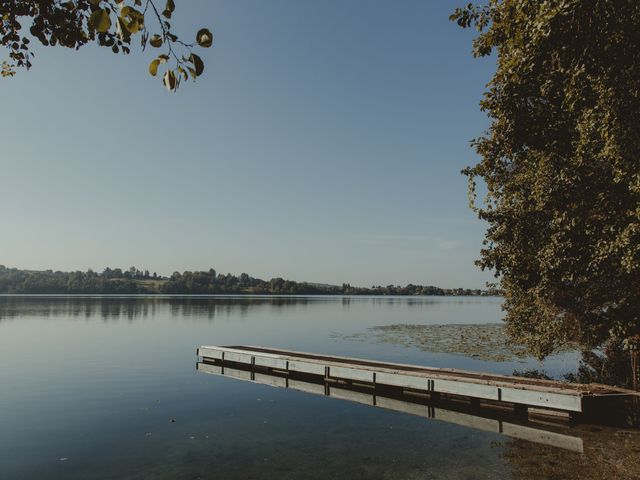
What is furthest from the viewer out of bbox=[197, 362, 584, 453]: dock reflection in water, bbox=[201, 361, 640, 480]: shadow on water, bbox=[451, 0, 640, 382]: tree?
bbox=[197, 362, 584, 453]: dock reflection in water

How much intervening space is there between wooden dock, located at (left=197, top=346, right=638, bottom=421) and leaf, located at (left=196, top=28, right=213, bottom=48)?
17832 mm

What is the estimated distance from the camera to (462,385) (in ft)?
64.2

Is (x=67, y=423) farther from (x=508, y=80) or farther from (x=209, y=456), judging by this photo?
(x=508, y=80)

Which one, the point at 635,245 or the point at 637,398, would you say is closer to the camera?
the point at 635,245

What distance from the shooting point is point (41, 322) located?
59875 mm

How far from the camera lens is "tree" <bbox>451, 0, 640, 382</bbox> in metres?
9.77

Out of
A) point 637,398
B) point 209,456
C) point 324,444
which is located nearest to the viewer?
point 209,456

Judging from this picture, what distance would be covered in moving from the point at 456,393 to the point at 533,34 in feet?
50.5

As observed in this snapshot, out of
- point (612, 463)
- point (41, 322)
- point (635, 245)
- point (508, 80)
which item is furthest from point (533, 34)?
point (41, 322)

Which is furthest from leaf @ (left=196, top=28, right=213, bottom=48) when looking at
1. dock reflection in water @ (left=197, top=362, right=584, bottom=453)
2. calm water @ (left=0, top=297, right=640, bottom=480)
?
dock reflection in water @ (left=197, top=362, right=584, bottom=453)

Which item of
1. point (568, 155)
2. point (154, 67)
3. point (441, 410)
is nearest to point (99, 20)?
point (154, 67)

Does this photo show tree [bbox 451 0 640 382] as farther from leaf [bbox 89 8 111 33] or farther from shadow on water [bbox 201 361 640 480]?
leaf [bbox 89 8 111 33]

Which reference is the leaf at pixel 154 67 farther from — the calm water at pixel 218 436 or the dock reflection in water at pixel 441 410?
the dock reflection in water at pixel 441 410

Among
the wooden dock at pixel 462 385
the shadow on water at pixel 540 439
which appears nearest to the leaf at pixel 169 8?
the shadow on water at pixel 540 439
